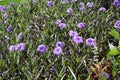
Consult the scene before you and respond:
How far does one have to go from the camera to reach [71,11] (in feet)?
18.4

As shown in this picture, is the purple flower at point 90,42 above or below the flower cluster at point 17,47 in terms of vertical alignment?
below

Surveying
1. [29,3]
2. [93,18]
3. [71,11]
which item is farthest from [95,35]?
[29,3]

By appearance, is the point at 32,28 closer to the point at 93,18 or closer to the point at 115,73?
the point at 93,18

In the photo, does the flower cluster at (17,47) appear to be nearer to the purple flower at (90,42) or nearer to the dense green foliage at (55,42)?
the dense green foliage at (55,42)

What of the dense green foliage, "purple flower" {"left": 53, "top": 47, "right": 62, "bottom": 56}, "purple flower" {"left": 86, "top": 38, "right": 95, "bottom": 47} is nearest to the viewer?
the dense green foliage

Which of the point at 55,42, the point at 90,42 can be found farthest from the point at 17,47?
the point at 90,42

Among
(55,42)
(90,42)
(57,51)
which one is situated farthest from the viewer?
(55,42)

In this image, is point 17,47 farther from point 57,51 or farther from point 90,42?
A: point 90,42

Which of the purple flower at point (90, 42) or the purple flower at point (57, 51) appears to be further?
the purple flower at point (90, 42)

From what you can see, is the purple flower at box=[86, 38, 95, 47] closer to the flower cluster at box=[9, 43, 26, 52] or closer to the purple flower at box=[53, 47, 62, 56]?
the purple flower at box=[53, 47, 62, 56]

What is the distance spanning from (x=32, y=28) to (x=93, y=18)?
100cm

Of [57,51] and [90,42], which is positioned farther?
[90,42]

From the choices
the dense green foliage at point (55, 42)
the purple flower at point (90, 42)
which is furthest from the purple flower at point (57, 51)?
the purple flower at point (90, 42)

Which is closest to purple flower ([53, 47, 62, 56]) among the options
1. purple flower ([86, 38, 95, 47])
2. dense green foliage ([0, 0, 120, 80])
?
dense green foliage ([0, 0, 120, 80])
